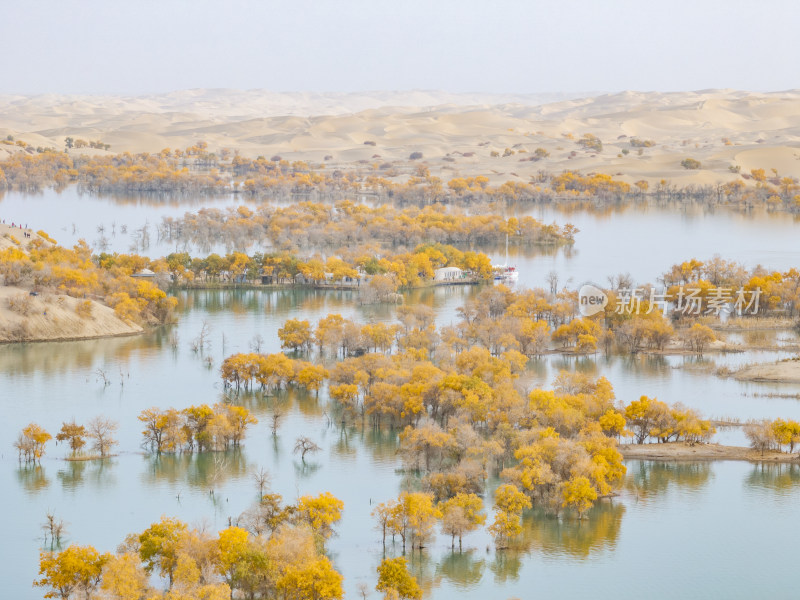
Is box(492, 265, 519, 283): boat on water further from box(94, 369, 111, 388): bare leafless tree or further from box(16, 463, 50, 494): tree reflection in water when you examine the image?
box(16, 463, 50, 494): tree reflection in water

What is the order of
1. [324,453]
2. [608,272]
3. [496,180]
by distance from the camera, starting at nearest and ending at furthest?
[324,453] → [608,272] → [496,180]

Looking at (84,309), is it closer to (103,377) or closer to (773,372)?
(103,377)

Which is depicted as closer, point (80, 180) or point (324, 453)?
point (324, 453)

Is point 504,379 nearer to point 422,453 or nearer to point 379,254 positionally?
point 422,453

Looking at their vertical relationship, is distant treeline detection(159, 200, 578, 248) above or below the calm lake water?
above

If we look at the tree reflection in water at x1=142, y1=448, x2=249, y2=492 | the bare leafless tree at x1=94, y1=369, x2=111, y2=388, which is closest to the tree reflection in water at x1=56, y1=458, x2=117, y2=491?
the tree reflection in water at x1=142, y1=448, x2=249, y2=492

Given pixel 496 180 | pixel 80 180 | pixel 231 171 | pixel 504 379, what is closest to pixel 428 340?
pixel 504 379
